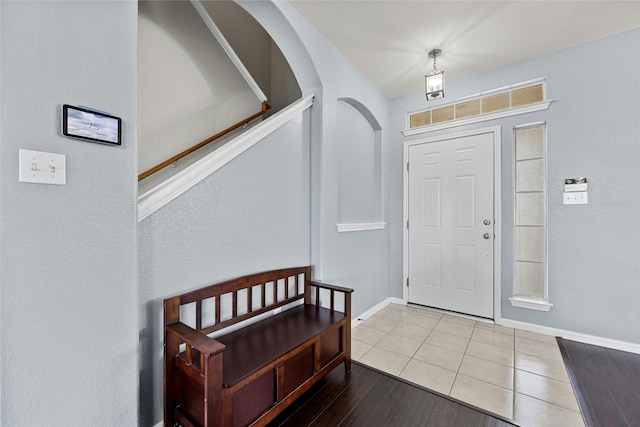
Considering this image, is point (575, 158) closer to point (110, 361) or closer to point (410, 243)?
point (410, 243)

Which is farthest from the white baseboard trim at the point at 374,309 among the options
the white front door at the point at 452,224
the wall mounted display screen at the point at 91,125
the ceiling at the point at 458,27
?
the ceiling at the point at 458,27

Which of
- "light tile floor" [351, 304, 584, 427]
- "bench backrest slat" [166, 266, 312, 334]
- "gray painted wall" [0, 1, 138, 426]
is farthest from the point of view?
"light tile floor" [351, 304, 584, 427]

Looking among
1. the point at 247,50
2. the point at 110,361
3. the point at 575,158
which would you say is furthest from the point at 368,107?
the point at 110,361

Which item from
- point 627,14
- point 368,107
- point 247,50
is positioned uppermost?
point 247,50

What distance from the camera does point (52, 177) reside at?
1.06 metres

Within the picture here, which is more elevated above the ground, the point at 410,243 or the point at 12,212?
the point at 12,212

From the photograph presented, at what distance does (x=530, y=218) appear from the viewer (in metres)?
2.94

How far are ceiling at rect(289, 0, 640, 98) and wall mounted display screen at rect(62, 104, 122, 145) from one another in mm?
1723

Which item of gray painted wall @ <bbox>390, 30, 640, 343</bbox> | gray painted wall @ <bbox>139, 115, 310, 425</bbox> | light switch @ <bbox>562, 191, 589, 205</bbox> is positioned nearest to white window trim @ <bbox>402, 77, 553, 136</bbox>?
gray painted wall @ <bbox>390, 30, 640, 343</bbox>

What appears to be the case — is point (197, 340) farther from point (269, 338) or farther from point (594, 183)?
point (594, 183)

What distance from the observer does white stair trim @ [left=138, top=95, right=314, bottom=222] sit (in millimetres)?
1438

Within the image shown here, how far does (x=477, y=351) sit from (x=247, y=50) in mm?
4031

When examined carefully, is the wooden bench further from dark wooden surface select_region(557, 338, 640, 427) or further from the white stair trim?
dark wooden surface select_region(557, 338, 640, 427)

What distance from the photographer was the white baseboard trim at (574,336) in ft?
7.99
